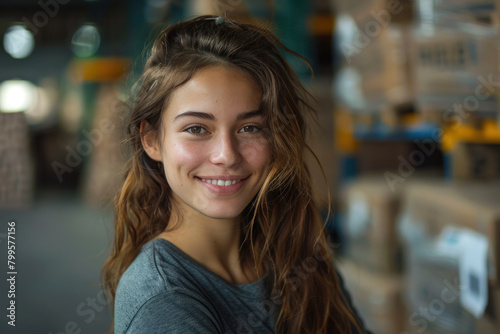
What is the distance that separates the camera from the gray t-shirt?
1124 mm

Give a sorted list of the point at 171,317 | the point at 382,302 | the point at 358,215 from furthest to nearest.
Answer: the point at 358,215, the point at 382,302, the point at 171,317

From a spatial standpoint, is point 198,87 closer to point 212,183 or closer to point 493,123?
point 212,183

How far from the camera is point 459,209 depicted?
2227 millimetres

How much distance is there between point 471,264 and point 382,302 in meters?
1.10

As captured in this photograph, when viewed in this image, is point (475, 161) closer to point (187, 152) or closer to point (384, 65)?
point (384, 65)

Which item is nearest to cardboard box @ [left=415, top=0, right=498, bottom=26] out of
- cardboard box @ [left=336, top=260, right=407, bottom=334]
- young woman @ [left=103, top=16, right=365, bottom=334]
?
young woman @ [left=103, top=16, right=365, bottom=334]

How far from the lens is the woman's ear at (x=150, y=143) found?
1.46m

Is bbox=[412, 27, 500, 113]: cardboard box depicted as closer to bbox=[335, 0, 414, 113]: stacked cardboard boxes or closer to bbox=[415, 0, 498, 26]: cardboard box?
bbox=[415, 0, 498, 26]: cardboard box

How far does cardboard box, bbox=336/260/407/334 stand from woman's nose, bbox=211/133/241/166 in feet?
7.05

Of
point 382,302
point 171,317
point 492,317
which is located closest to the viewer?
point 171,317

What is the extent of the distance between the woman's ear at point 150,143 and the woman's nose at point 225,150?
0.22m

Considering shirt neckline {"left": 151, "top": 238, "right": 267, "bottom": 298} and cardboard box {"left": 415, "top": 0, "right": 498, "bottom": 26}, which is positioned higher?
cardboard box {"left": 415, "top": 0, "right": 498, "bottom": 26}

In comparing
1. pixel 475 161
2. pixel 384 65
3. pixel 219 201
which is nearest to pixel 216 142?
pixel 219 201

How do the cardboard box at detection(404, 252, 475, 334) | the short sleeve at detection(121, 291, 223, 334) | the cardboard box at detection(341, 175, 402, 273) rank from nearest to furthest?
the short sleeve at detection(121, 291, 223, 334) → the cardboard box at detection(404, 252, 475, 334) → the cardboard box at detection(341, 175, 402, 273)
